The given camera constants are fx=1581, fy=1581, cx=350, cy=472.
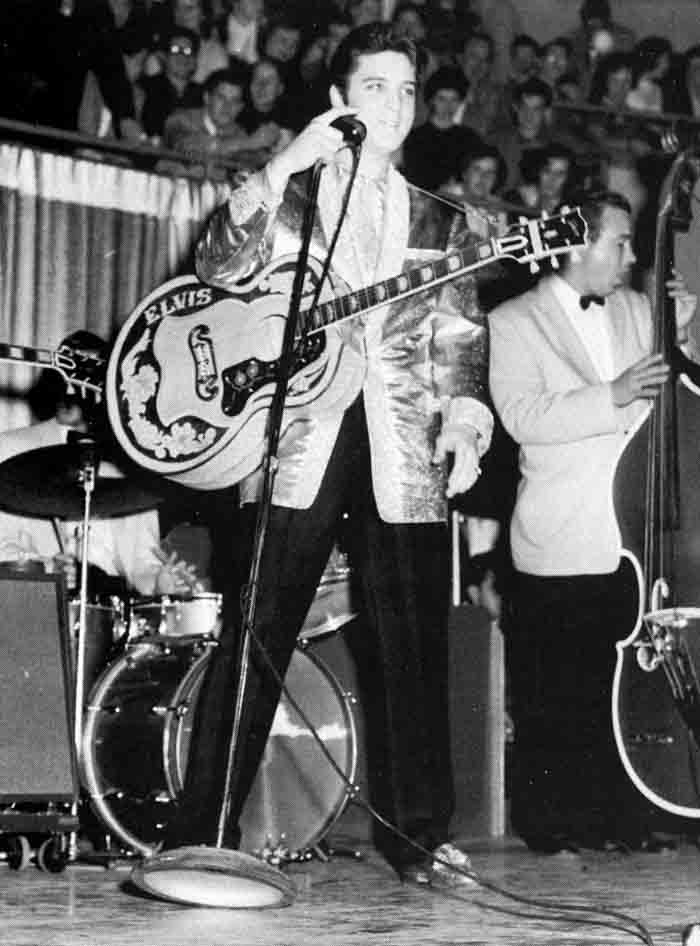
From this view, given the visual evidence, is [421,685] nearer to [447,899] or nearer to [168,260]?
[447,899]

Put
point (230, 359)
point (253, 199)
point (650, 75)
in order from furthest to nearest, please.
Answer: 1. point (650, 75)
2. point (230, 359)
3. point (253, 199)

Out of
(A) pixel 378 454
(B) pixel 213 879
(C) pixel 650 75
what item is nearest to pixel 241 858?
(B) pixel 213 879

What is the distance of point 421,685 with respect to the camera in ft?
11.8

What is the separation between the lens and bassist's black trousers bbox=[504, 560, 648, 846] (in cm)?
447

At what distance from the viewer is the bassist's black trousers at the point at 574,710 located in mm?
4473

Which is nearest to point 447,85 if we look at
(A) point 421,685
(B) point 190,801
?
(A) point 421,685

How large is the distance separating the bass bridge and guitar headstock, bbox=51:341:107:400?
40.1 inches

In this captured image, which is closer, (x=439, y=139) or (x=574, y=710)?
(x=574, y=710)

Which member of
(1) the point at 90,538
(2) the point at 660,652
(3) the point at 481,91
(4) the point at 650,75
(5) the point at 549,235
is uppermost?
(3) the point at 481,91

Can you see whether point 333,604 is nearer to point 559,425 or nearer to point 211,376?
point 559,425

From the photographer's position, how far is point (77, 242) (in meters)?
5.52

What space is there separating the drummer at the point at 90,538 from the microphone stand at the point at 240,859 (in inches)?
65.5

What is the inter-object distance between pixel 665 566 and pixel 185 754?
4.44 ft

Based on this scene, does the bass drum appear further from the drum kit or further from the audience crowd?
the audience crowd
